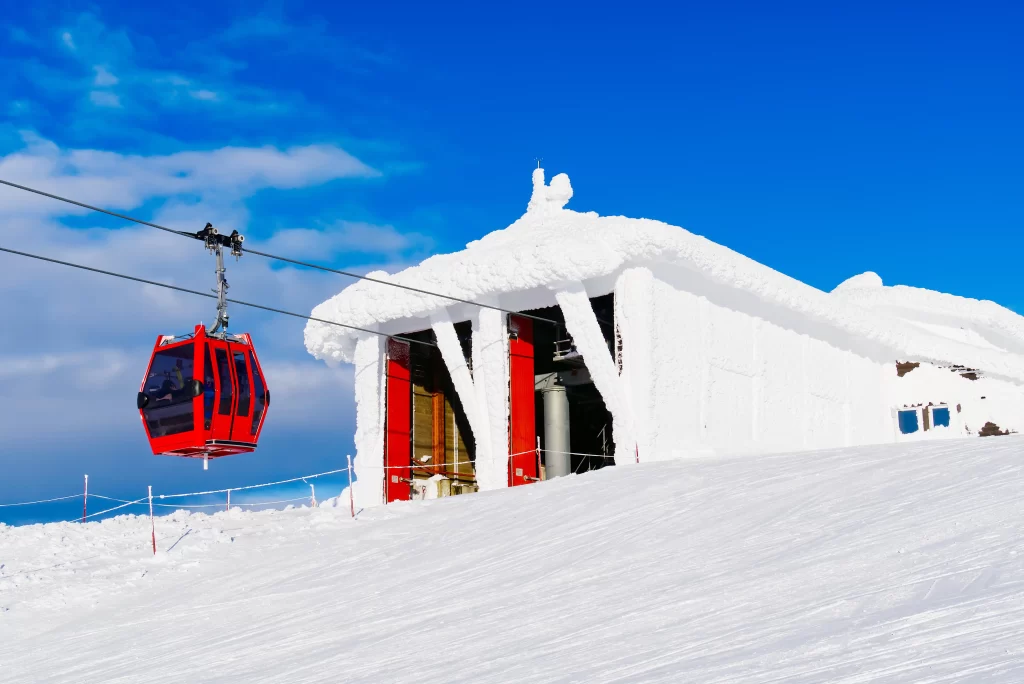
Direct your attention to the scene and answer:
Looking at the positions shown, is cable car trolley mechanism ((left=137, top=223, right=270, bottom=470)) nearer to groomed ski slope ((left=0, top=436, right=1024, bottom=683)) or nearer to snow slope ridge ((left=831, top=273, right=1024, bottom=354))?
groomed ski slope ((left=0, top=436, right=1024, bottom=683))

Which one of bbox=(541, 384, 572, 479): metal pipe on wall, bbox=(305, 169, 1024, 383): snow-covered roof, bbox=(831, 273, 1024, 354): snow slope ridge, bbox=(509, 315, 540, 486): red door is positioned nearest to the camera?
bbox=(305, 169, 1024, 383): snow-covered roof

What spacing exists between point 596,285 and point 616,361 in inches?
71.0

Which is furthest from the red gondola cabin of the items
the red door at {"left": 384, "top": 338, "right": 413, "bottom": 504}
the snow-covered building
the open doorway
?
the open doorway

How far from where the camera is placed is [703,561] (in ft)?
38.1

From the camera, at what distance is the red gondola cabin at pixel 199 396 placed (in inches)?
663

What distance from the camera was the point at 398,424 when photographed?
2755cm

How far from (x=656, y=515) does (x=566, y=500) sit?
8.70 feet

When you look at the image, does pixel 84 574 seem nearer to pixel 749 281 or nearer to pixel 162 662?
pixel 162 662

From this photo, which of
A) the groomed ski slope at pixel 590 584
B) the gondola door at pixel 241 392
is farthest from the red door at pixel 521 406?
the gondola door at pixel 241 392

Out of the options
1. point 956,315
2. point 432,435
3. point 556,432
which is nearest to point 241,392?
point 556,432

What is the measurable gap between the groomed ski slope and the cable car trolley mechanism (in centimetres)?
184

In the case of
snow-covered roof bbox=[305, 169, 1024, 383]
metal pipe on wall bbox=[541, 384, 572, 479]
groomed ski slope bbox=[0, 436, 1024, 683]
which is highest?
snow-covered roof bbox=[305, 169, 1024, 383]

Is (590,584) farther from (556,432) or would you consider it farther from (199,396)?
(556,432)

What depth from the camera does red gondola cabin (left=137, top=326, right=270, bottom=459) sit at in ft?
55.2
